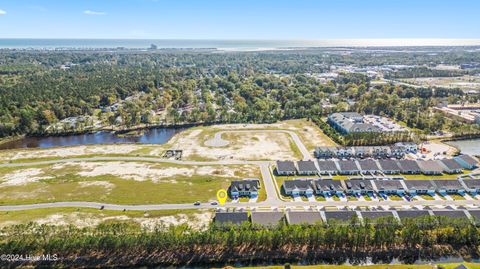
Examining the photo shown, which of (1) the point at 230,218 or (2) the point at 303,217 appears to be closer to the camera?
(1) the point at 230,218

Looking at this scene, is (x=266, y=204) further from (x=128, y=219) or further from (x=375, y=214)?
(x=128, y=219)

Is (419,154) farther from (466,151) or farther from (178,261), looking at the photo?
(178,261)

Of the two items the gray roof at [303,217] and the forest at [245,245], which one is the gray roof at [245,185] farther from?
the forest at [245,245]

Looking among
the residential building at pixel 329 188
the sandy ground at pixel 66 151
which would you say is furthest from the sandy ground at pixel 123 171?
the residential building at pixel 329 188

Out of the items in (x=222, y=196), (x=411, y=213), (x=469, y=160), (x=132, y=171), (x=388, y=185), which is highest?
(x=469, y=160)

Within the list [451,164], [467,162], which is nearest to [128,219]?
[451,164]

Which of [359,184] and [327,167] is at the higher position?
[327,167]

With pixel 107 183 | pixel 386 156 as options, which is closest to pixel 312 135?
pixel 386 156

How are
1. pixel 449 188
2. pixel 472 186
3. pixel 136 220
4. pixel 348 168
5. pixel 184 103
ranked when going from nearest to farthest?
pixel 136 220, pixel 449 188, pixel 472 186, pixel 348 168, pixel 184 103
